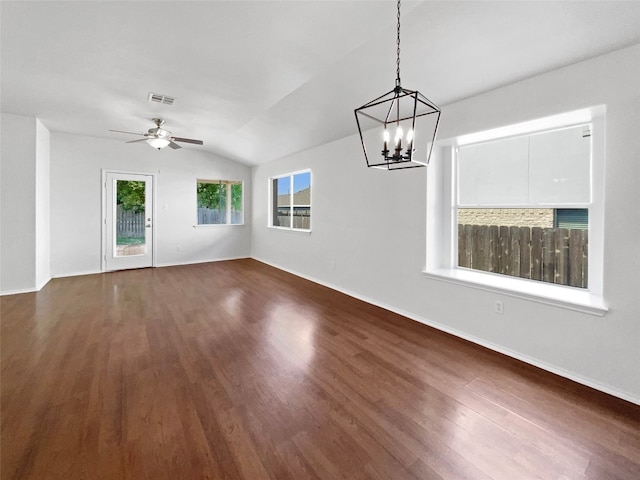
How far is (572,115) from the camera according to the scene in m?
2.31

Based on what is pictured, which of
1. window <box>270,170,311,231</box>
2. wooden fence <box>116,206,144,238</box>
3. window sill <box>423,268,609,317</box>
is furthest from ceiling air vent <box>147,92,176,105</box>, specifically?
window sill <box>423,268,609,317</box>

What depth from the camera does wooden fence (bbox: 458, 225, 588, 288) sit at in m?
2.52

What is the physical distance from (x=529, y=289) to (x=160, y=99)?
473 cm

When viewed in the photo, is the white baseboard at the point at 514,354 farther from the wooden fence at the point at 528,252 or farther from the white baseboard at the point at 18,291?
the white baseboard at the point at 18,291

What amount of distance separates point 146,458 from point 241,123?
459cm

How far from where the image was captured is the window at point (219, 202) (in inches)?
285

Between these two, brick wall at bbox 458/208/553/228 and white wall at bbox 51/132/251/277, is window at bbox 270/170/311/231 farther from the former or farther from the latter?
brick wall at bbox 458/208/553/228

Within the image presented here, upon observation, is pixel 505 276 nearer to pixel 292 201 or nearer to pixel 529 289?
pixel 529 289

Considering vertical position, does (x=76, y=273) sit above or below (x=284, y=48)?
below

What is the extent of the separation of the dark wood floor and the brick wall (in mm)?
1307

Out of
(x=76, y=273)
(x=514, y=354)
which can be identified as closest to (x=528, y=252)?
(x=514, y=354)

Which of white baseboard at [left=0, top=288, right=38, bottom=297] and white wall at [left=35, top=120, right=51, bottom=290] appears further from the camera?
white wall at [left=35, top=120, right=51, bottom=290]

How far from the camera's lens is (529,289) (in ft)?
8.55

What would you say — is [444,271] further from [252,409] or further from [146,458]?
[146,458]
